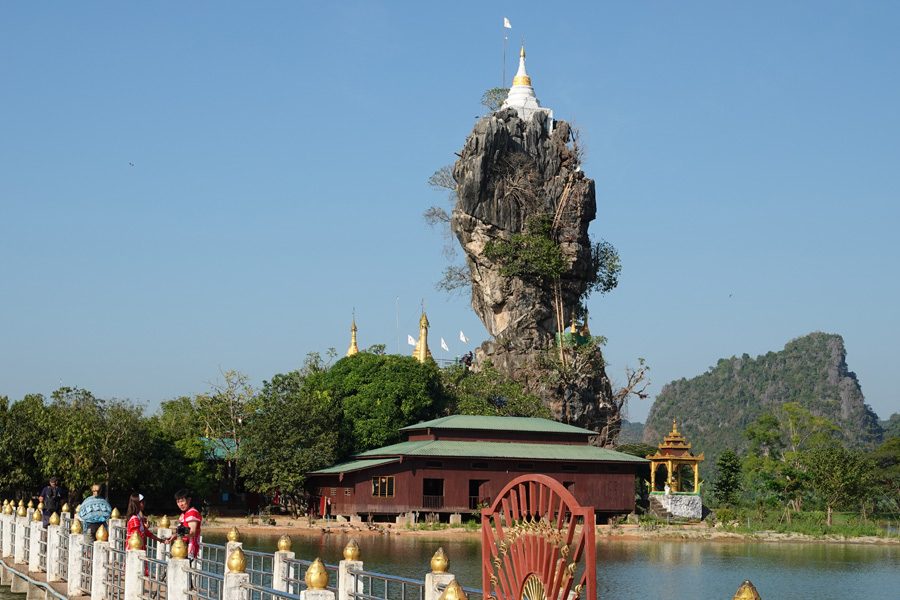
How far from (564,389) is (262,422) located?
21.4 meters

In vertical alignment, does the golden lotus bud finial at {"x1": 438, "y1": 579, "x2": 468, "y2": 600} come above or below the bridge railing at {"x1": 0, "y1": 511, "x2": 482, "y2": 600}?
above

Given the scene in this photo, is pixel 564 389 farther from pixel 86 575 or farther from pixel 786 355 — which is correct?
pixel 786 355

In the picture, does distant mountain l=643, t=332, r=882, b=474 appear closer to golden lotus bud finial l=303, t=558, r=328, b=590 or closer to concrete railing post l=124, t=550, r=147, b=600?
concrete railing post l=124, t=550, r=147, b=600

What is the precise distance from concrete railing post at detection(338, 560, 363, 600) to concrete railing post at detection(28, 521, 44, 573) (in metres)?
10.9

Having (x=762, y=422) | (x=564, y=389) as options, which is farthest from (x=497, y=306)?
(x=762, y=422)

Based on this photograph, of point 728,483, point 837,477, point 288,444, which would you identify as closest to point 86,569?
point 288,444

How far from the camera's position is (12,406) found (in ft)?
142

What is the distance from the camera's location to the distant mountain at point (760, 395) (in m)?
A: 148

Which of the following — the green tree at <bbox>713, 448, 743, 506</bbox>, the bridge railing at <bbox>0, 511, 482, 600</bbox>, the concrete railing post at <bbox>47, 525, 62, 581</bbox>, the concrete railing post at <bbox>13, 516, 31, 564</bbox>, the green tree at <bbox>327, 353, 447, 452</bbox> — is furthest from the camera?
the green tree at <bbox>713, 448, 743, 506</bbox>

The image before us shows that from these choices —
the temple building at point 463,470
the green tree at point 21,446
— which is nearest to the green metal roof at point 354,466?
the temple building at point 463,470

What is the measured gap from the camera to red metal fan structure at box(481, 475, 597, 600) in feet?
28.3

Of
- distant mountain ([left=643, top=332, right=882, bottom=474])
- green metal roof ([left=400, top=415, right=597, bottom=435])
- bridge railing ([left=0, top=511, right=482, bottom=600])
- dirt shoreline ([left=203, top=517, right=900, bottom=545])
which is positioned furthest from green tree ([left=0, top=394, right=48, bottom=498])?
distant mountain ([left=643, top=332, right=882, bottom=474])

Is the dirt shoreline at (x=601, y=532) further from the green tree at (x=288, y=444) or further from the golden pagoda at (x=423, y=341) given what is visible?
the golden pagoda at (x=423, y=341)

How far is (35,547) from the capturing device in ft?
67.9
